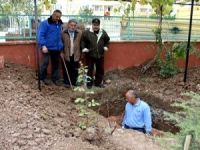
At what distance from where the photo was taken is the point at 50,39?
884 centimetres

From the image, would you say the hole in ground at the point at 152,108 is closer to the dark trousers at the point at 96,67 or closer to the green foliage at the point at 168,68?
the dark trousers at the point at 96,67

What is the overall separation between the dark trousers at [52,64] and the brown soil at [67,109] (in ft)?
0.90

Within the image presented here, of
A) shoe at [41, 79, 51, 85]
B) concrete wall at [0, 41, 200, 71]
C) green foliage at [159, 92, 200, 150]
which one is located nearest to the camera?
green foliage at [159, 92, 200, 150]

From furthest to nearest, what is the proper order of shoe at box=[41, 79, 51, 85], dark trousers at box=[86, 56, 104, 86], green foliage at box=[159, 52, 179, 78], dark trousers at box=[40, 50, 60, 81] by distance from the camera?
green foliage at box=[159, 52, 179, 78] < dark trousers at box=[86, 56, 104, 86] < shoe at box=[41, 79, 51, 85] < dark trousers at box=[40, 50, 60, 81]

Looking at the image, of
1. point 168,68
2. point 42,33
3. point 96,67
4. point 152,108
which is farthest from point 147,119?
point 42,33

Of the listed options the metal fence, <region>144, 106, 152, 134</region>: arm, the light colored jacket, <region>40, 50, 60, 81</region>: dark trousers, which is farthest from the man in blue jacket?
<region>144, 106, 152, 134</region>: arm

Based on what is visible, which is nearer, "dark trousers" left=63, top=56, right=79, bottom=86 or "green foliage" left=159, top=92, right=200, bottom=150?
"green foliage" left=159, top=92, right=200, bottom=150

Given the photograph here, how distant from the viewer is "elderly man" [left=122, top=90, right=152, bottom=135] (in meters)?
7.93

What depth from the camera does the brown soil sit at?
5434 mm

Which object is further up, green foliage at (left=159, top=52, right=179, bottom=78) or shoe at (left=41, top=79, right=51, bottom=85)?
green foliage at (left=159, top=52, right=179, bottom=78)

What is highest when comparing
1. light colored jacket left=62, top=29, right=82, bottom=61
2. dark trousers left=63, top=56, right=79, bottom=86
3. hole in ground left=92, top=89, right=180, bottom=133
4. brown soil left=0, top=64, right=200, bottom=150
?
light colored jacket left=62, top=29, right=82, bottom=61

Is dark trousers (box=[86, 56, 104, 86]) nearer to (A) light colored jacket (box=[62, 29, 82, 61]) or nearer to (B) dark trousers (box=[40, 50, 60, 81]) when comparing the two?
(A) light colored jacket (box=[62, 29, 82, 61])

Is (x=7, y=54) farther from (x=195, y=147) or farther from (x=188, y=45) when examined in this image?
(x=195, y=147)

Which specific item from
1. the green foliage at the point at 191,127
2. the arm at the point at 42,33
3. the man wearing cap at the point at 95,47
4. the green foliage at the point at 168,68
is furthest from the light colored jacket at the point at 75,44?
the green foliage at the point at 191,127
